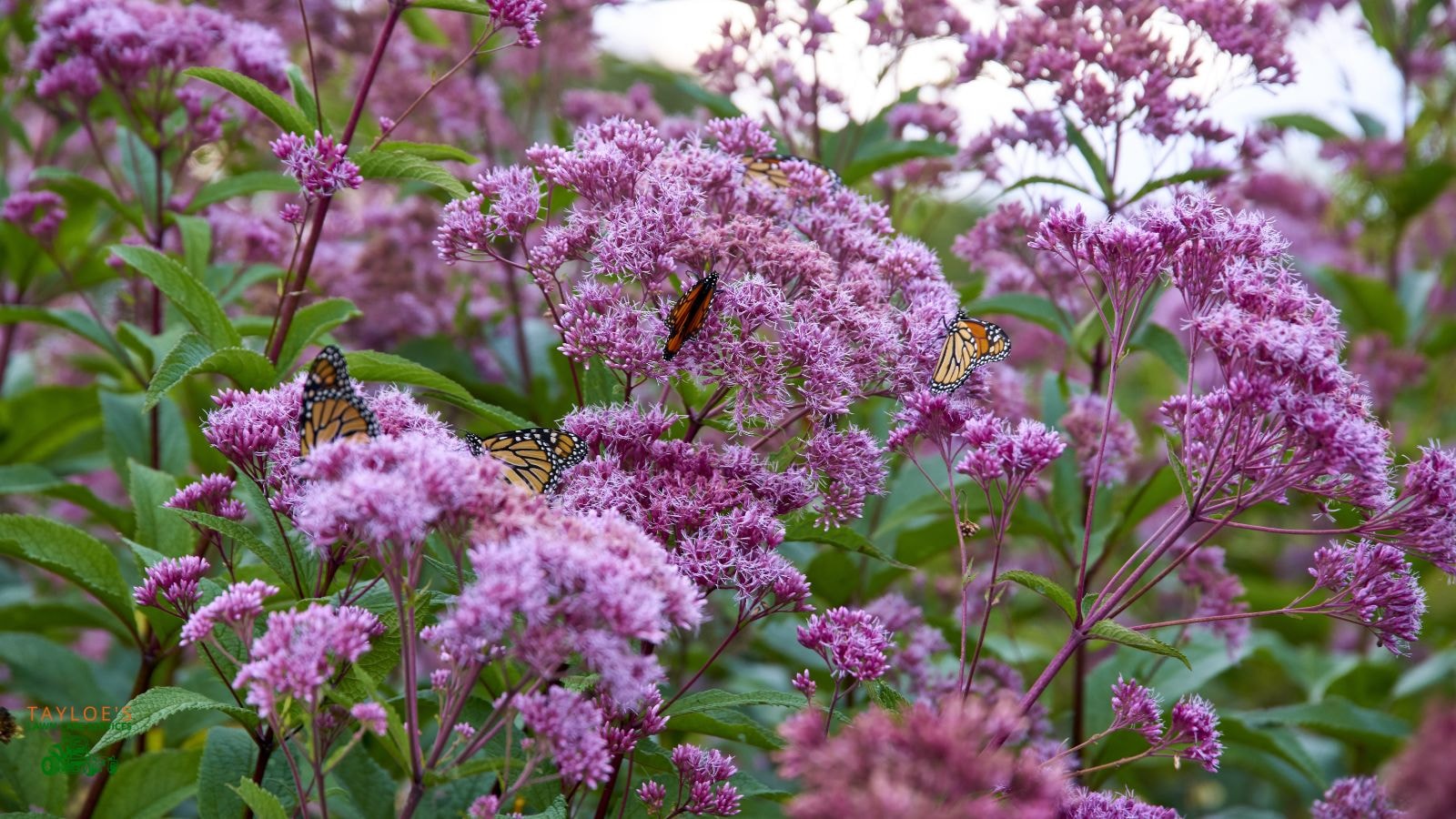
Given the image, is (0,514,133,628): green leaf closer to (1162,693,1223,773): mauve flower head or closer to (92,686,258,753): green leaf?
(92,686,258,753): green leaf

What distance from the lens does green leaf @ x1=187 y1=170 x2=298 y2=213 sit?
3.39 metres

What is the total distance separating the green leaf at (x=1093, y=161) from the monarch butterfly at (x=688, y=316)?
1.56 m

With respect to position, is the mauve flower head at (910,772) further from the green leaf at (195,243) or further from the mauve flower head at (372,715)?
the green leaf at (195,243)

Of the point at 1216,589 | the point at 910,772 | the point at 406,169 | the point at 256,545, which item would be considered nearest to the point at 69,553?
the point at 256,545

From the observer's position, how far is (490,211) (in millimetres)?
2955

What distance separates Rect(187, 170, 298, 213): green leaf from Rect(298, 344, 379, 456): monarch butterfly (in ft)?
4.58

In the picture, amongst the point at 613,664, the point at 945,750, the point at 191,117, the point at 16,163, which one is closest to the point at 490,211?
the point at 191,117

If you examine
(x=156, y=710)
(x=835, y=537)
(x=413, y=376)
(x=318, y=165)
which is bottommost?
(x=156, y=710)

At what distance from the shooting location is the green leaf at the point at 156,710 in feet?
6.70

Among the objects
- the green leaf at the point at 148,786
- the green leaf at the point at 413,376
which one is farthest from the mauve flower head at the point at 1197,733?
the green leaf at the point at 148,786

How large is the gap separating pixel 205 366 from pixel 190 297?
13.5 inches

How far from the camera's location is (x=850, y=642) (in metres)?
2.27

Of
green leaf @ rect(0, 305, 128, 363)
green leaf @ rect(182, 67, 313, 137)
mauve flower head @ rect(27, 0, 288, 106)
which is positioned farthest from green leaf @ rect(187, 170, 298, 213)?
green leaf @ rect(182, 67, 313, 137)

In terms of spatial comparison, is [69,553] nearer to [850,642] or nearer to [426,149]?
[426,149]
